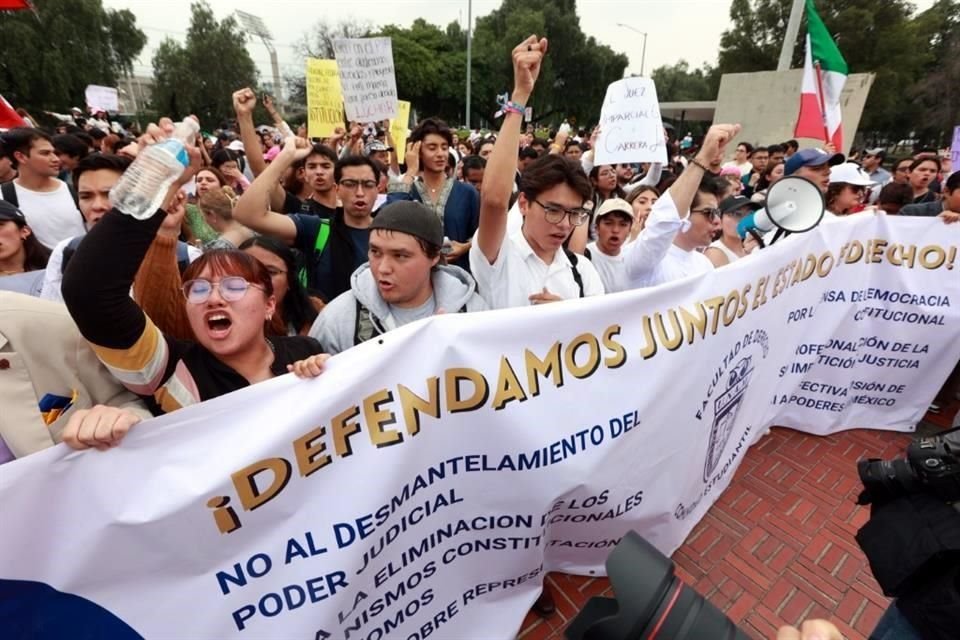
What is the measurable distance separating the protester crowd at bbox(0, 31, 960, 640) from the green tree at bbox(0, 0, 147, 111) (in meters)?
32.3

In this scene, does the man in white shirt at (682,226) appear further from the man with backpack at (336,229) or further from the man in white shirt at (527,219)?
the man with backpack at (336,229)

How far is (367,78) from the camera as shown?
17.4 ft

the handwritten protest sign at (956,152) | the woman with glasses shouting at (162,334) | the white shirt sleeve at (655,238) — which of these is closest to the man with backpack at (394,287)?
the woman with glasses shouting at (162,334)

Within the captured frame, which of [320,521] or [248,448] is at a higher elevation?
[248,448]

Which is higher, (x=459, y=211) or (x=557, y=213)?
(x=557, y=213)

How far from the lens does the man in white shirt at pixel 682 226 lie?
7.85 ft

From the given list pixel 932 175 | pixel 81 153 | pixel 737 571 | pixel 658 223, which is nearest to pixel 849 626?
pixel 737 571

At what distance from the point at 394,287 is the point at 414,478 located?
740 mm

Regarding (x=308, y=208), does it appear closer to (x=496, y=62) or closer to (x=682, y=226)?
(x=682, y=226)

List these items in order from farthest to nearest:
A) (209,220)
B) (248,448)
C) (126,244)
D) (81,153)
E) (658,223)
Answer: (81,153)
(209,220)
(658,223)
(248,448)
(126,244)

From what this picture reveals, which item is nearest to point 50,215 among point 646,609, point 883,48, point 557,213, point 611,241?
point 557,213

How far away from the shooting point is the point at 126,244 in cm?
115

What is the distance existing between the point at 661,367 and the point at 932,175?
6567mm

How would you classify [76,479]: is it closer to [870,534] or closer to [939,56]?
[870,534]
